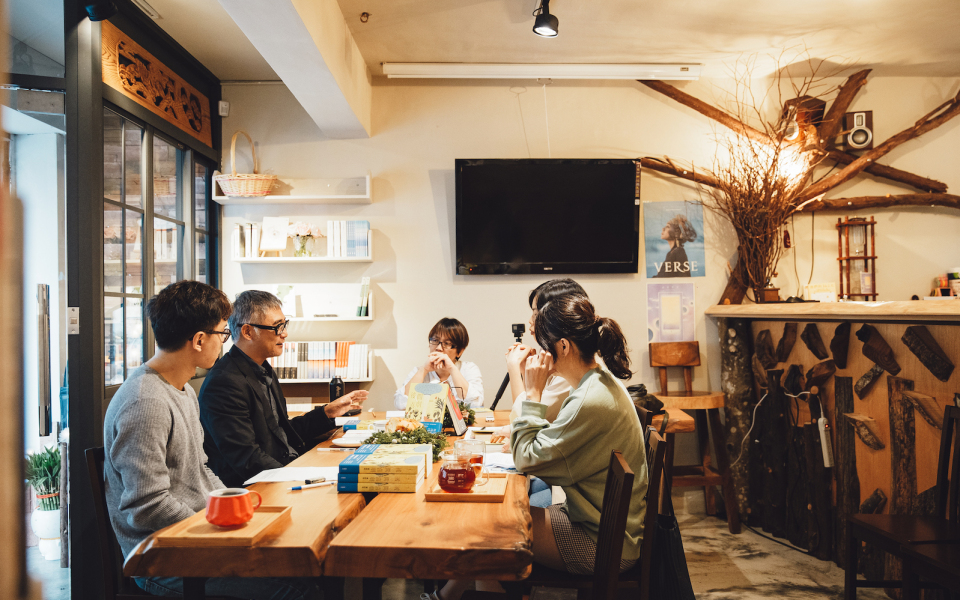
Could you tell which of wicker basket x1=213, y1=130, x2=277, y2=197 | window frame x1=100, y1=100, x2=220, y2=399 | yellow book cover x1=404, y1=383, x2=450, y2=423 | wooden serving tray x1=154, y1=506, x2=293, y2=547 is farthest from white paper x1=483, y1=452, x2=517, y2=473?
wicker basket x1=213, y1=130, x2=277, y2=197

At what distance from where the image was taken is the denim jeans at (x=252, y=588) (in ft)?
5.66

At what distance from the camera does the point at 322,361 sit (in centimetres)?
422

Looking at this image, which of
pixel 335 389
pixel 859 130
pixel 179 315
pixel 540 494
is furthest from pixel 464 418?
pixel 859 130

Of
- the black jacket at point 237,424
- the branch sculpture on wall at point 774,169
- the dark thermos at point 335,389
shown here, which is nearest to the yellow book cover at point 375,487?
the black jacket at point 237,424

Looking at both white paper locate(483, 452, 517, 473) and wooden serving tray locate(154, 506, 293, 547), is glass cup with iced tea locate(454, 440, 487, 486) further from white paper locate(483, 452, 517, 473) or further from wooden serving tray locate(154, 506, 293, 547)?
wooden serving tray locate(154, 506, 293, 547)

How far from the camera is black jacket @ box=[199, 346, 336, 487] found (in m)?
2.21

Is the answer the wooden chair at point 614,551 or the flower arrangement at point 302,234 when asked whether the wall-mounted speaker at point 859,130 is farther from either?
the flower arrangement at point 302,234

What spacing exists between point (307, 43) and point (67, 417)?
2.10 metres

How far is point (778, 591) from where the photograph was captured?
2930mm

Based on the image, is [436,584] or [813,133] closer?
[436,584]

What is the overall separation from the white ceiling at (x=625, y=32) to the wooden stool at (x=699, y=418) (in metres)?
2.08

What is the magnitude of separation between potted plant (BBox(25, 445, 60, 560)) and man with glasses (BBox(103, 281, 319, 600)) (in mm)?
1770

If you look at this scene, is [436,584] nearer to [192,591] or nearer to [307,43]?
[192,591]

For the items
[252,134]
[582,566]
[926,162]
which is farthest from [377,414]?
[926,162]
